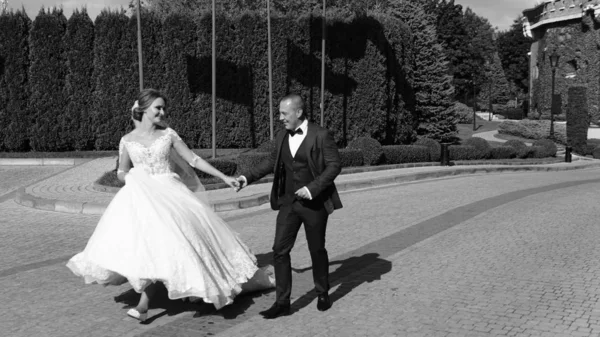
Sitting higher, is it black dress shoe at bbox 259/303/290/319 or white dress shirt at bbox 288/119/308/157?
white dress shirt at bbox 288/119/308/157

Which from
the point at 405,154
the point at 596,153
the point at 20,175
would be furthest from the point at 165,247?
the point at 596,153

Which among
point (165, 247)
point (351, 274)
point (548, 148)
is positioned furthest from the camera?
point (548, 148)

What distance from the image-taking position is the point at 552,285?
6734 millimetres

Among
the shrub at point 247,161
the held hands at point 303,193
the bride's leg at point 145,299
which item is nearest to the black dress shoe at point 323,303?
the held hands at point 303,193

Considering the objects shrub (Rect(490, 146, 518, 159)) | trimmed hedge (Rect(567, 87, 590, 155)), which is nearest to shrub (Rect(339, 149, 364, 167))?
shrub (Rect(490, 146, 518, 159))

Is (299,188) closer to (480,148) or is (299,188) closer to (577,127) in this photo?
(480,148)

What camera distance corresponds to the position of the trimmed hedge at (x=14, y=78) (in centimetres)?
2370

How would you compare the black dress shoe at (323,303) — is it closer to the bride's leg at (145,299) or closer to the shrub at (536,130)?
the bride's leg at (145,299)

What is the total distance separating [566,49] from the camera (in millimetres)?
53406

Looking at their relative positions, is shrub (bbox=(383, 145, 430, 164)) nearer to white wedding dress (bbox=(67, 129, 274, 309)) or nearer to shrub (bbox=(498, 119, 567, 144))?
white wedding dress (bbox=(67, 129, 274, 309))

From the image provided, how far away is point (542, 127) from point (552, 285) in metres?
43.8

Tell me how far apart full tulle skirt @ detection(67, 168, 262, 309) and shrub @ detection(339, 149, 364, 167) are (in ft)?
51.5

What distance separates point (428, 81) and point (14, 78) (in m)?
23.2

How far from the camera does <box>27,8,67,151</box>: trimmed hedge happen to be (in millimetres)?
23750
